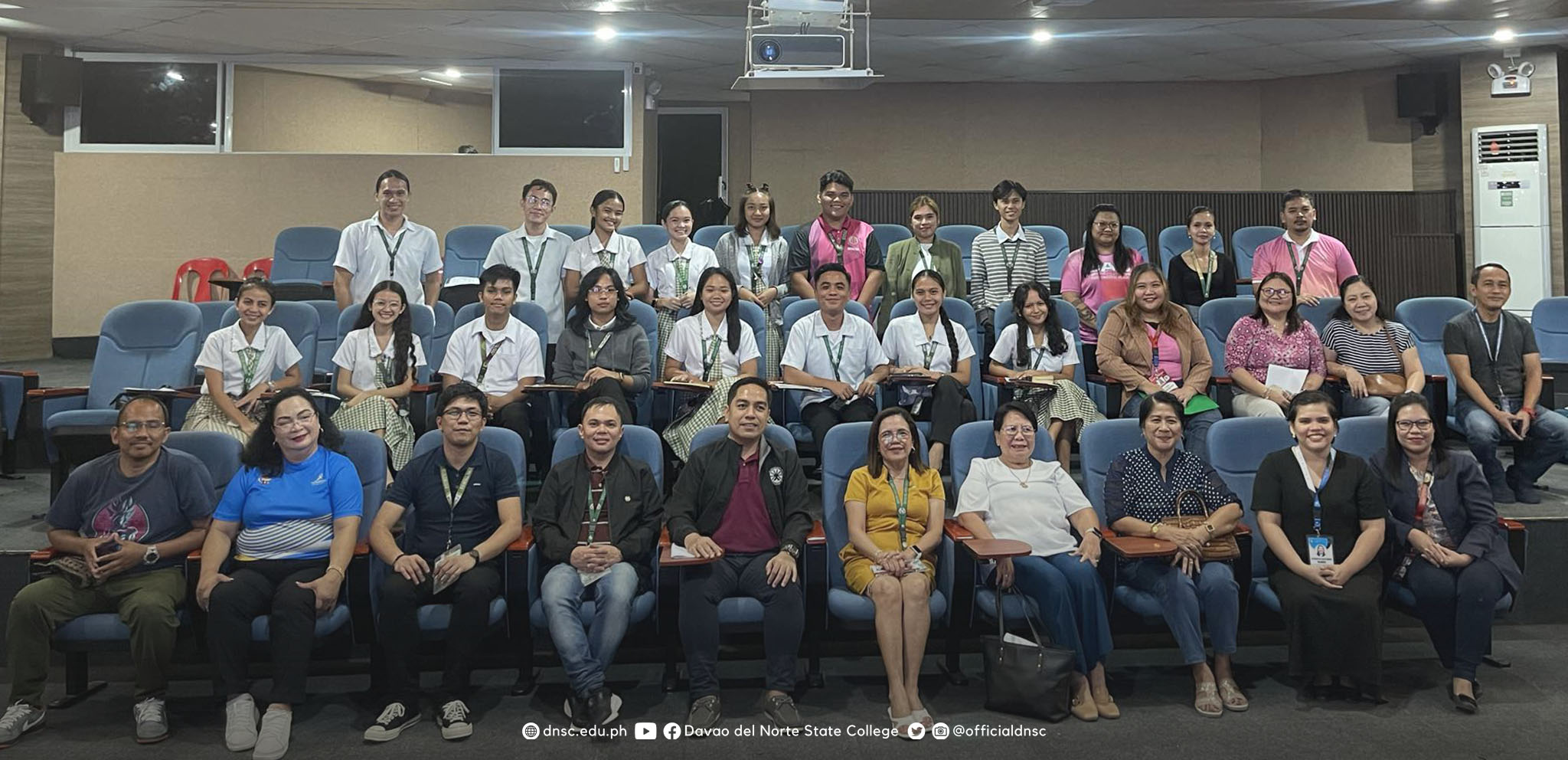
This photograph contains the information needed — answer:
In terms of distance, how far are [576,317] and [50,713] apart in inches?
89.7

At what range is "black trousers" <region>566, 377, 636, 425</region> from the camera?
4.11 m

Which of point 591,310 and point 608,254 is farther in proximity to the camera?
point 608,254

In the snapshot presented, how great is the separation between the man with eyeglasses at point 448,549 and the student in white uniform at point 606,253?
188cm

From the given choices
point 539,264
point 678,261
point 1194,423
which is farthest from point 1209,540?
point 539,264

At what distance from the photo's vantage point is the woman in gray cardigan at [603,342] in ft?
14.4

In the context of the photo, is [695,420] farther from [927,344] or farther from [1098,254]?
[1098,254]

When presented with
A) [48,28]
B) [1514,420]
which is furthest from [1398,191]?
[48,28]

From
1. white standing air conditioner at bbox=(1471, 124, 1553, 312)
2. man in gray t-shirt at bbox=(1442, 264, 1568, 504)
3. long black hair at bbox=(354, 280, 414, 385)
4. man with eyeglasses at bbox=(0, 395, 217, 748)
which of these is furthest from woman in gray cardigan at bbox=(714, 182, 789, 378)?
white standing air conditioner at bbox=(1471, 124, 1553, 312)

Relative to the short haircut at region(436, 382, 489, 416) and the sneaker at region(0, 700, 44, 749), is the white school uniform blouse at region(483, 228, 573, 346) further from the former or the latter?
the sneaker at region(0, 700, 44, 749)

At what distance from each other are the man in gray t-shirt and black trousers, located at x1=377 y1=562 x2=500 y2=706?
3.97m

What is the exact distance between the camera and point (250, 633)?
3.04m

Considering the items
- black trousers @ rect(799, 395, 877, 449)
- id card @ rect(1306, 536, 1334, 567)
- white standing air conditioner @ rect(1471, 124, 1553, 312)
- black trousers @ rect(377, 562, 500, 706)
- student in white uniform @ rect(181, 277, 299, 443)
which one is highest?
white standing air conditioner @ rect(1471, 124, 1553, 312)

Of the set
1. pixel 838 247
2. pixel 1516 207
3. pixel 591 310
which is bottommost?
pixel 591 310

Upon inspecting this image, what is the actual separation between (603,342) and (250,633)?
1.84 m
